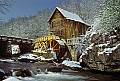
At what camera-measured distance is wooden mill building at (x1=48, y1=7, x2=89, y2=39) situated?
33.1 meters

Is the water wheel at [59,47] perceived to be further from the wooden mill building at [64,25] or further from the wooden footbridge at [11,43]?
the wooden footbridge at [11,43]

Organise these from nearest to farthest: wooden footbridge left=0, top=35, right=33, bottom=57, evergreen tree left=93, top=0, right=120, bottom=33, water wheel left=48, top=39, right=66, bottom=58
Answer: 1. evergreen tree left=93, top=0, right=120, bottom=33
2. water wheel left=48, top=39, right=66, bottom=58
3. wooden footbridge left=0, top=35, right=33, bottom=57

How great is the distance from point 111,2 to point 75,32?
64.6 feet

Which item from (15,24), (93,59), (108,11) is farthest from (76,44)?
(15,24)

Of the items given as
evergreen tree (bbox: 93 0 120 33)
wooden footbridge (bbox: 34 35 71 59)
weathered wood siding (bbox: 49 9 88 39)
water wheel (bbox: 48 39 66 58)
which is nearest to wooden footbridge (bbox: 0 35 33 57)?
wooden footbridge (bbox: 34 35 71 59)

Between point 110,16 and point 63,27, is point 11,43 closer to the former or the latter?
point 63,27

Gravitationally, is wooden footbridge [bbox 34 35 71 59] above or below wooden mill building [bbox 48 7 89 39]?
below

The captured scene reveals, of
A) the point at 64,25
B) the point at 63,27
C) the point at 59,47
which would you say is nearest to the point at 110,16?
the point at 59,47

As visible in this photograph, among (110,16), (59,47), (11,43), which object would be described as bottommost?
(59,47)

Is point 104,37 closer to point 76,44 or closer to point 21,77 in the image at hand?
point 21,77

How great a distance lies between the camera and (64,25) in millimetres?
33188

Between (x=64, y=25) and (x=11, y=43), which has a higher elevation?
(x=64, y=25)

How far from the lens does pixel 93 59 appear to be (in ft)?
53.0

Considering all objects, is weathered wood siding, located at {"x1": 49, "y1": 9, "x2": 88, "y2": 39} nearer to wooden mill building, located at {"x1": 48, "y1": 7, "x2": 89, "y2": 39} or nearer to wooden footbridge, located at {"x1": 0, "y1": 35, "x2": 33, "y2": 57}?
wooden mill building, located at {"x1": 48, "y1": 7, "x2": 89, "y2": 39}
